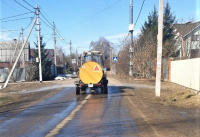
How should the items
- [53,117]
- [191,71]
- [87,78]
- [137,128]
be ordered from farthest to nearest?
[191,71]
[87,78]
[53,117]
[137,128]

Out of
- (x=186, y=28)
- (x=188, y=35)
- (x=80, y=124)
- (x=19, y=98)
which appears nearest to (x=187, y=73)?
(x=19, y=98)

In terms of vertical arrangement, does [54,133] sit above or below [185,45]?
below

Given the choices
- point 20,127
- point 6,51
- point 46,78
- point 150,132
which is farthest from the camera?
point 6,51

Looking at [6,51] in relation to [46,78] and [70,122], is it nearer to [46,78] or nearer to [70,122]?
[46,78]

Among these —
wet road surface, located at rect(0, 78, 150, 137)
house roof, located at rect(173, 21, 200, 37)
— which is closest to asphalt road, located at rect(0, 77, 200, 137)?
wet road surface, located at rect(0, 78, 150, 137)

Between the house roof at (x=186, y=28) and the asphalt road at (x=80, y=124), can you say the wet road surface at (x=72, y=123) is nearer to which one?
the asphalt road at (x=80, y=124)

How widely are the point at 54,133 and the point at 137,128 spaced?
2.25 meters

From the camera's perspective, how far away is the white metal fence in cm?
1392

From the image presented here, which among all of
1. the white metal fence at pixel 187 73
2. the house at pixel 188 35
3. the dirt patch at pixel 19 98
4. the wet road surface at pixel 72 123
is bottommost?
the dirt patch at pixel 19 98

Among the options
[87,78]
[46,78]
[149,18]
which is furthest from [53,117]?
[149,18]

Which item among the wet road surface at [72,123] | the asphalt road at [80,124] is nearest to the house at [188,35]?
the asphalt road at [80,124]

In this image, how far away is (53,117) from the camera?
8.21 m

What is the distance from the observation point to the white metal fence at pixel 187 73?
13.9m

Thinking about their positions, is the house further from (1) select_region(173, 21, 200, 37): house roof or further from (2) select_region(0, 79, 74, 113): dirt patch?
(2) select_region(0, 79, 74, 113): dirt patch
